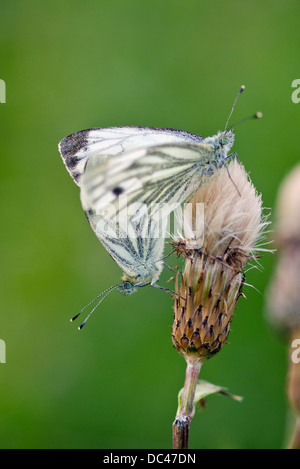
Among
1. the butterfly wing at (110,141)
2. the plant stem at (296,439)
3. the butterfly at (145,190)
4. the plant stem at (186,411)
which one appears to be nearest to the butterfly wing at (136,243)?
the butterfly at (145,190)

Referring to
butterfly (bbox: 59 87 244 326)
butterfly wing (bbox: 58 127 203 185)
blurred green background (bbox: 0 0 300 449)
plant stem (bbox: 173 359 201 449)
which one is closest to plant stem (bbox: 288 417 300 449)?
plant stem (bbox: 173 359 201 449)

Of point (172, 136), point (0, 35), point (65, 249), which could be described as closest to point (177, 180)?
point (172, 136)

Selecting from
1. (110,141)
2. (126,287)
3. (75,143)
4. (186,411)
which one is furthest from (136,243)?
(186,411)

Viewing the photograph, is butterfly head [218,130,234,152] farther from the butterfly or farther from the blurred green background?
the blurred green background

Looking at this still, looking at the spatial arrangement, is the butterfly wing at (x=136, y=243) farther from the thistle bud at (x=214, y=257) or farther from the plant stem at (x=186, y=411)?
the plant stem at (x=186, y=411)

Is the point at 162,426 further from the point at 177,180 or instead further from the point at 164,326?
the point at 177,180

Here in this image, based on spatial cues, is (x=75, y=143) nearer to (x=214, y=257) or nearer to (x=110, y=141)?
(x=110, y=141)
